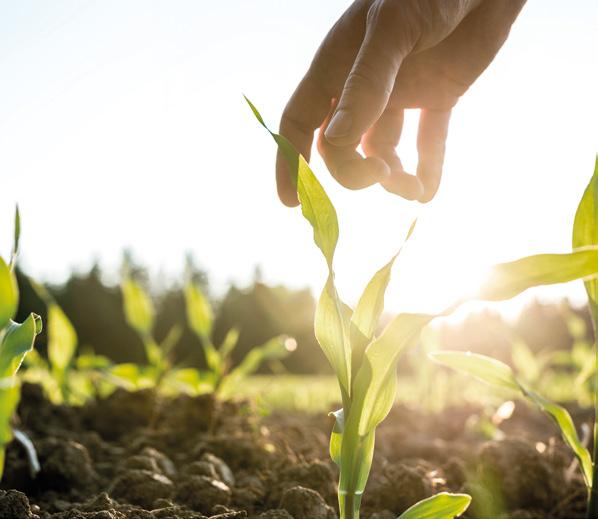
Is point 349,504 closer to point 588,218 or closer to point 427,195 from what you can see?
point 588,218

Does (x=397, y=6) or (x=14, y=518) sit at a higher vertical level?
(x=397, y=6)

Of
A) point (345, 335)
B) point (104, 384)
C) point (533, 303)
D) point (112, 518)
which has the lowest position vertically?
point (533, 303)

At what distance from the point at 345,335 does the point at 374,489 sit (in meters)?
0.55

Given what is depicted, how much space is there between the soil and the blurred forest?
10885 mm

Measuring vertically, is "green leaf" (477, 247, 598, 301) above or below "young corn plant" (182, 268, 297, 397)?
above

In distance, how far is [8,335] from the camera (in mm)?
787

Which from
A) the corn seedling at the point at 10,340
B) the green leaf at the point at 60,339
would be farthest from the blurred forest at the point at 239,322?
the corn seedling at the point at 10,340

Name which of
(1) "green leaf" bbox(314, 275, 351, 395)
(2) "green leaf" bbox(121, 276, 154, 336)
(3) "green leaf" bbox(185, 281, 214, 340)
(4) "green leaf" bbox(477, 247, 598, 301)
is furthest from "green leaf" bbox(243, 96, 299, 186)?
(2) "green leaf" bbox(121, 276, 154, 336)

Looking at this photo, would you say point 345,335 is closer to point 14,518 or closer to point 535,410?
point 14,518

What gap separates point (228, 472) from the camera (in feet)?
4.66

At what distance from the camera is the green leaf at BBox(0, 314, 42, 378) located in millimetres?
746

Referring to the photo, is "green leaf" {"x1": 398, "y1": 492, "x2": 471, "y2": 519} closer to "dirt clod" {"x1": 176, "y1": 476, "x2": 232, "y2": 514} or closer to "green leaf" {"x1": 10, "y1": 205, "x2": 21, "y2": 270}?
"dirt clod" {"x1": 176, "y1": 476, "x2": 232, "y2": 514}

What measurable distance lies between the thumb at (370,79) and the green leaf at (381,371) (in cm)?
31

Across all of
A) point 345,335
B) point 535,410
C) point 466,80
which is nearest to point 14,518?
point 345,335
